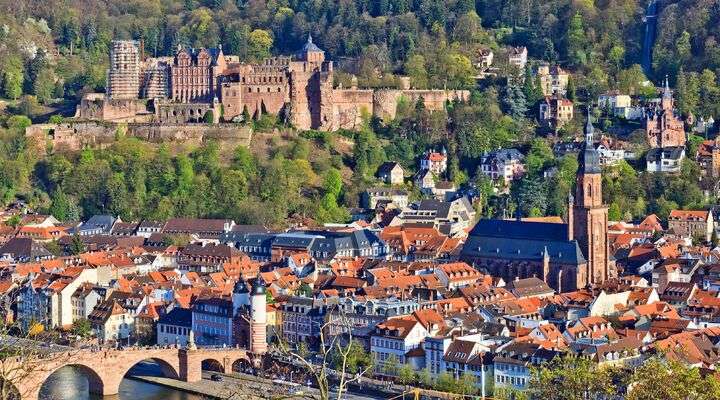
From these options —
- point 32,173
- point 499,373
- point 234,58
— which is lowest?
point 499,373

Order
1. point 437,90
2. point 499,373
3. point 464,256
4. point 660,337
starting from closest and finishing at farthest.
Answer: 1. point 499,373
2. point 660,337
3. point 464,256
4. point 437,90

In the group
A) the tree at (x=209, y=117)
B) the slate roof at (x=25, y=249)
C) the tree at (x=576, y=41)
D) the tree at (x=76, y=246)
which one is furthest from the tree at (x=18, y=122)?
the tree at (x=576, y=41)

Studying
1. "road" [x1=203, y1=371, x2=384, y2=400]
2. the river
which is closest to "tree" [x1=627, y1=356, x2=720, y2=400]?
"road" [x1=203, y1=371, x2=384, y2=400]

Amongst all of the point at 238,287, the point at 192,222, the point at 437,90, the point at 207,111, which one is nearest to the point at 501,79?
the point at 437,90

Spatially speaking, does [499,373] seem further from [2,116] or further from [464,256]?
[2,116]

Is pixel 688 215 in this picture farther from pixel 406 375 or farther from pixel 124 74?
pixel 124 74

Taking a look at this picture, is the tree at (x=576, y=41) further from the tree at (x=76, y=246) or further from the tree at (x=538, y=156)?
the tree at (x=76, y=246)

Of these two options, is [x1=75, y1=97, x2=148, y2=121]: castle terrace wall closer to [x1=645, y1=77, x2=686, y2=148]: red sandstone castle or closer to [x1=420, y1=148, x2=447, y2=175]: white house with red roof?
[x1=420, y1=148, x2=447, y2=175]: white house with red roof
